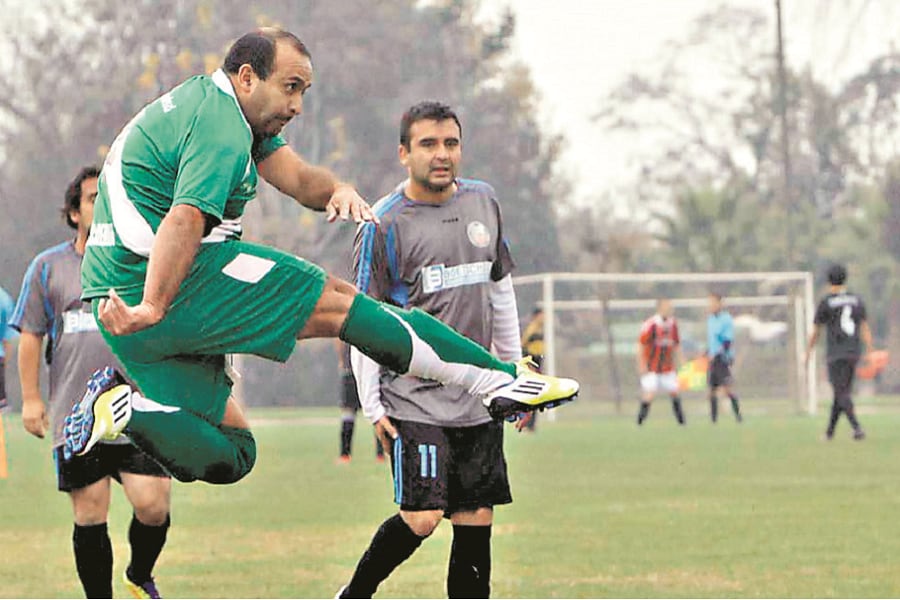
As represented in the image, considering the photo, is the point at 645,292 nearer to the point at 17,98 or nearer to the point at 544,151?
the point at 544,151

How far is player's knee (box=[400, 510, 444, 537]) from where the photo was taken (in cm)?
758

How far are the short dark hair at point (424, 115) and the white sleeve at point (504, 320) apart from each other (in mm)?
694

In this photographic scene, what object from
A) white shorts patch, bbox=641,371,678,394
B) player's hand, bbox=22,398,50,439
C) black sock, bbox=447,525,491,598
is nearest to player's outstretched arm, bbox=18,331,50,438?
player's hand, bbox=22,398,50,439

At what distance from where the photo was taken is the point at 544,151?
5953cm

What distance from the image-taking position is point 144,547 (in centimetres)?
873

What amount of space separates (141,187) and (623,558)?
5.34 meters

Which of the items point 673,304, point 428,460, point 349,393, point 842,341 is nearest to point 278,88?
point 428,460

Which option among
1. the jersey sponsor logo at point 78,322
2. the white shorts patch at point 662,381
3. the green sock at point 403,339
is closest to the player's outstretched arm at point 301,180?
the green sock at point 403,339

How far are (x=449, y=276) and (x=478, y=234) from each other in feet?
0.72

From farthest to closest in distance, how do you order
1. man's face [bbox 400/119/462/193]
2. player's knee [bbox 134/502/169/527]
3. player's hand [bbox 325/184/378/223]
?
player's knee [bbox 134/502/169/527]
man's face [bbox 400/119/462/193]
player's hand [bbox 325/184/378/223]

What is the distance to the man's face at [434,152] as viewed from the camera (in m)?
7.71

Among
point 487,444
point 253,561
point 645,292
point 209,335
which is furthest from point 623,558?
point 645,292

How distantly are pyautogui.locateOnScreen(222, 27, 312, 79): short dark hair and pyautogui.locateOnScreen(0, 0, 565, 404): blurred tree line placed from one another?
45.0 meters

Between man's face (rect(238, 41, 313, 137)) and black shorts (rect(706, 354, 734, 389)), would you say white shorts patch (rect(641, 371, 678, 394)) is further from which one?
man's face (rect(238, 41, 313, 137))
